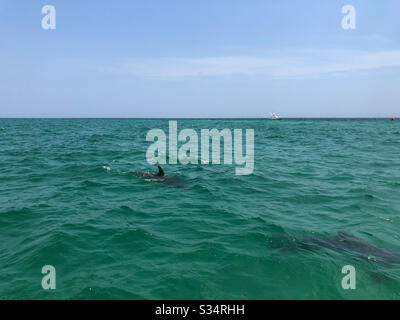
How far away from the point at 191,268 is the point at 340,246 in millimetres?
4623

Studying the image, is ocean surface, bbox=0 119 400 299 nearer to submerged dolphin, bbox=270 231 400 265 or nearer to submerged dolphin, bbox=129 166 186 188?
submerged dolphin, bbox=270 231 400 265

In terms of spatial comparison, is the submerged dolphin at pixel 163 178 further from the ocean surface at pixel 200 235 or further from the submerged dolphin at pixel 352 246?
the submerged dolphin at pixel 352 246

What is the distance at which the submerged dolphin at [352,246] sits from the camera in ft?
25.5

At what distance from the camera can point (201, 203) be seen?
40.0 feet

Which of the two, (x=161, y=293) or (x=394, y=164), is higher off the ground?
(x=394, y=164)

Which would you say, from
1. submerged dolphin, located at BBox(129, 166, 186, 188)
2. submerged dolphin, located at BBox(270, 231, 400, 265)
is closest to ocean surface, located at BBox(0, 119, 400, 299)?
submerged dolphin, located at BBox(270, 231, 400, 265)

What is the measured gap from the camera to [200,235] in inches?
356

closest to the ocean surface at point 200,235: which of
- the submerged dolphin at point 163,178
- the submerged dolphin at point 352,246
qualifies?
the submerged dolphin at point 352,246

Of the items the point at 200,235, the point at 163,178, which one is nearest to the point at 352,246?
the point at 200,235

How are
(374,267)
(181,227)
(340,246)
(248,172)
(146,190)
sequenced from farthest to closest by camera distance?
(248,172), (146,190), (181,227), (340,246), (374,267)

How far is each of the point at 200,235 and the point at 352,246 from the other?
15.3 ft

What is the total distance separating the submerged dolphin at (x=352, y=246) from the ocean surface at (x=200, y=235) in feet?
0.10
